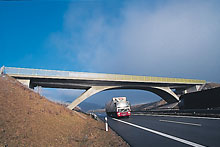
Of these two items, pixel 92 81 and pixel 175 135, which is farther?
pixel 92 81

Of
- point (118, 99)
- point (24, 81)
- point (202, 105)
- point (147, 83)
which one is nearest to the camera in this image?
point (118, 99)

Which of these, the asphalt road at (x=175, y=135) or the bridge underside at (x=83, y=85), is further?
the bridge underside at (x=83, y=85)

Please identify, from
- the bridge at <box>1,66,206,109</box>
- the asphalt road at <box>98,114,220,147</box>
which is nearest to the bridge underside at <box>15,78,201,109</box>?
the bridge at <box>1,66,206,109</box>

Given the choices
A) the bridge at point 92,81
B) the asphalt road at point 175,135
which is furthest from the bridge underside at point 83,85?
the asphalt road at point 175,135

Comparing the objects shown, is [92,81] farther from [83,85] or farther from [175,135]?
[175,135]

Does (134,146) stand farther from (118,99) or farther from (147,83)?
(147,83)

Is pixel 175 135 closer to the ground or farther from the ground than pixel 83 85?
closer to the ground

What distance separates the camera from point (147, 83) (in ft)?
122

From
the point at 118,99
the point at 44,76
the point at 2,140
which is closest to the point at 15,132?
the point at 2,140

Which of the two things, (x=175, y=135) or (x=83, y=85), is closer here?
(x=175, y=135)

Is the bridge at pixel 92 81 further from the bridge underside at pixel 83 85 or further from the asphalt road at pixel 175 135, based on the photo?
the asphalt road at pixel 175 135

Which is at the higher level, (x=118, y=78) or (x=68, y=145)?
(x=118, y=78)

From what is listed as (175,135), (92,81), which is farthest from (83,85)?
(175,135)

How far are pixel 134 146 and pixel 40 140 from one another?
364 cm
